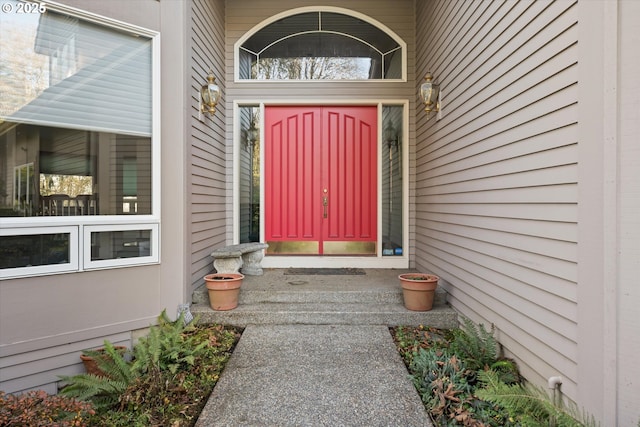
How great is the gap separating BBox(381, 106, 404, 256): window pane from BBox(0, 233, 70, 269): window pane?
329cm

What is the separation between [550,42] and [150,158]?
2.87m

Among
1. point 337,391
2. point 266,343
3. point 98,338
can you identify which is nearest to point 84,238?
point 98,338

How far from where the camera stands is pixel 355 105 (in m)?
4.25

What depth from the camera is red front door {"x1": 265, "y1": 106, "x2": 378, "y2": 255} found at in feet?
14.0

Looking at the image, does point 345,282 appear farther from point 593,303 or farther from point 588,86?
point 588,86

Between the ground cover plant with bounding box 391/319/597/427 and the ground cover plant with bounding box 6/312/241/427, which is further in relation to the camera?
the ground cover plant with bounding box 6/312/241/427

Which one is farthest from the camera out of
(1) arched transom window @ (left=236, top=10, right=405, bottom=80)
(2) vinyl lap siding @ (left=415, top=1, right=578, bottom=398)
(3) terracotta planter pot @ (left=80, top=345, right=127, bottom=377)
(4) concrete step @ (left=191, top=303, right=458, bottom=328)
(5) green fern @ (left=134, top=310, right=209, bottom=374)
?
(1) arched transom window @ (left=236, top=10, right=405, bottom=80)

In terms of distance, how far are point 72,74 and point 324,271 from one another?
3.05 meters

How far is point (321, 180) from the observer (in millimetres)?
4281

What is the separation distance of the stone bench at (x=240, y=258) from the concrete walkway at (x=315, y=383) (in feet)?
Result: 2.85

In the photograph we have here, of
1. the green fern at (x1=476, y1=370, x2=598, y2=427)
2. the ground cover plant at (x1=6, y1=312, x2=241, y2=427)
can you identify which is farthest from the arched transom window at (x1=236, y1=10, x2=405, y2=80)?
the green fern at (x1=476, y1=370, x2=598, y2=427)

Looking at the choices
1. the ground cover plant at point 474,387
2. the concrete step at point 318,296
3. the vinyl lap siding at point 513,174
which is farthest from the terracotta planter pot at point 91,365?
the vinyl lap siding at point 513,174

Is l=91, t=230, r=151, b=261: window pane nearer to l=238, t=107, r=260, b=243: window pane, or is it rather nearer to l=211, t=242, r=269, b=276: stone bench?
l=211, t=242, r=269, b=276: stone bench

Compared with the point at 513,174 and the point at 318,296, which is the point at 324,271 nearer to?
the point at 318,296
